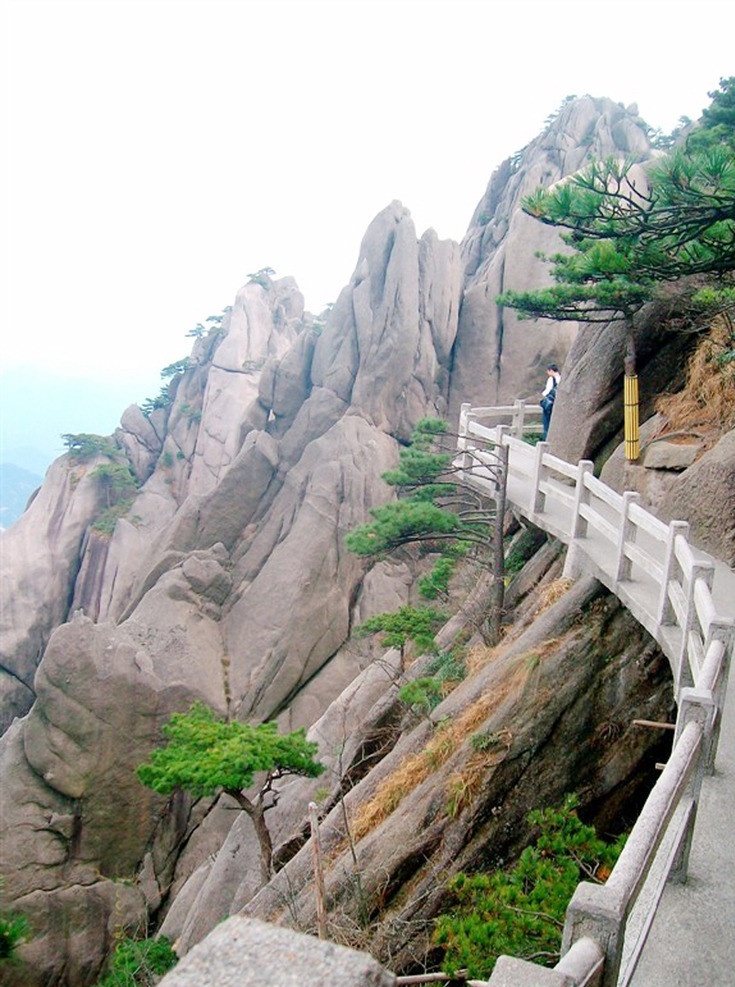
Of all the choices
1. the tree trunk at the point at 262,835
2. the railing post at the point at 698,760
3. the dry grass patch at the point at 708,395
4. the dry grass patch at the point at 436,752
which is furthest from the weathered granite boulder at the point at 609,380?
the railing post at the point at 698,760

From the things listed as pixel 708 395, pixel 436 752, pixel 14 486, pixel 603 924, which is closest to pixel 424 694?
pixel 436 752

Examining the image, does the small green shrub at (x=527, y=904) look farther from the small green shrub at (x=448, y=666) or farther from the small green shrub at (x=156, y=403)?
the small green shrub at (x=156, y=403)

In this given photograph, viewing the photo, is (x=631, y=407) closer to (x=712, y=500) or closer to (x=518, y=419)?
(x=712, y=500)

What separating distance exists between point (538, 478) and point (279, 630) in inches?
539

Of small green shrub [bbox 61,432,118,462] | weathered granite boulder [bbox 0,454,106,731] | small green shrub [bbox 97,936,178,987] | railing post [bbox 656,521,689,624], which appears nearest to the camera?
railing post [bbox 656,521,689,624]

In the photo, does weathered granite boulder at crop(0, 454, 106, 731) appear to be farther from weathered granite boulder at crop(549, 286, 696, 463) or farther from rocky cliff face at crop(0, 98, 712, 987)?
weathered granite boulder at crop(549, 286, 696, 463)

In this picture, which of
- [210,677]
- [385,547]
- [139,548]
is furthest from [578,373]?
[139,548]

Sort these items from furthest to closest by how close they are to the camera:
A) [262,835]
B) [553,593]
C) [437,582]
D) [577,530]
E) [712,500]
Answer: [437,582] → [262,835] → [553,593] → [577,530] → [712,500]

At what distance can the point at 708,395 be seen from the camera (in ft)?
34.8

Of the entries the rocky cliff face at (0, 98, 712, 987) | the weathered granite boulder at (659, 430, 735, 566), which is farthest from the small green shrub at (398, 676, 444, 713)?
the weathered granite boulder at (659, 430, 735, 566)

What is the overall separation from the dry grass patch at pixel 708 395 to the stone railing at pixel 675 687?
5.78 ft

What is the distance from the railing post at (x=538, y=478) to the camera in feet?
35.7

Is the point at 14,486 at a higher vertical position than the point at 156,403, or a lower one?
lower

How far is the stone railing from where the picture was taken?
93.8 inches
